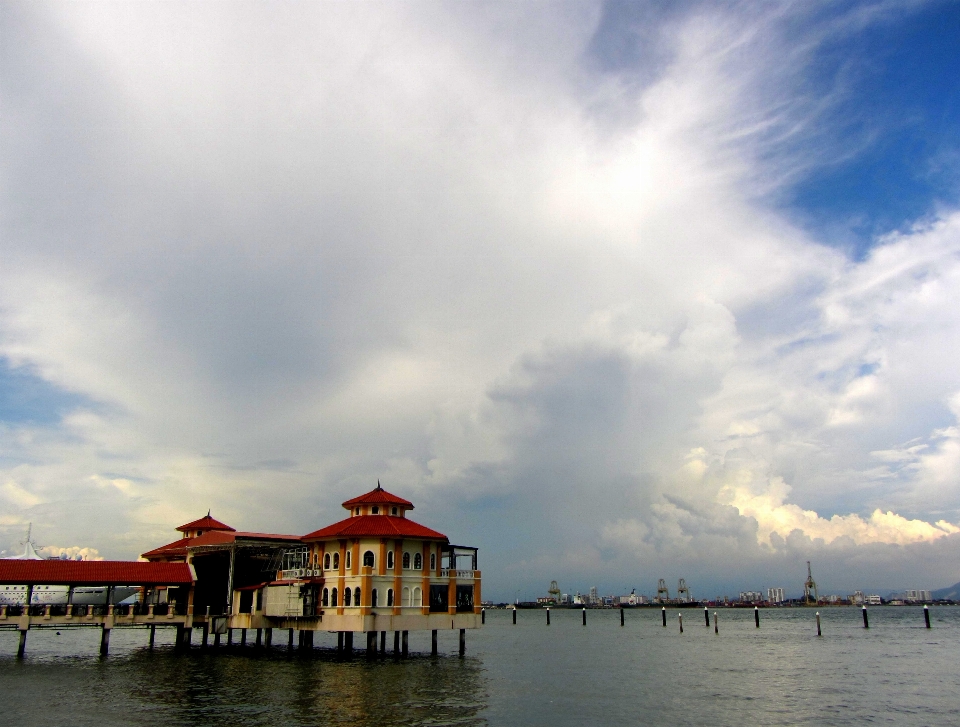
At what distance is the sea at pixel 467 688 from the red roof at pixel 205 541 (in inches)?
333

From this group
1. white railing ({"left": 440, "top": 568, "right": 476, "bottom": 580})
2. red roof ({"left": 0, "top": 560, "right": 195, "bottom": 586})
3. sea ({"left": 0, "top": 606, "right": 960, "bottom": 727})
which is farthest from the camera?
white railing ({"left": 440, "top": 568, "right": 476, "bottom": 580})

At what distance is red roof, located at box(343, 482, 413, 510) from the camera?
57.9 metres

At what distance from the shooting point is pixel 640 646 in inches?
3396

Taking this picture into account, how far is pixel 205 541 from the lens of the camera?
6291 centimetres

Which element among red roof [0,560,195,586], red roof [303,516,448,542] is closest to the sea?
red roof [0,560,195,586]

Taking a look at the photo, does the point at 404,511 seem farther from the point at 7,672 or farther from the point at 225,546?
the point at 7,672

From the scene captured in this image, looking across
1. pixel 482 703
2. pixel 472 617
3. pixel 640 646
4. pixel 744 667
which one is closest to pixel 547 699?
pixel 482 703

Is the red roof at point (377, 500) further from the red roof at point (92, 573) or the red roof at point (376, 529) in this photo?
the red roof at point (92, 573)

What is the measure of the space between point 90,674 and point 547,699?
29800 mm

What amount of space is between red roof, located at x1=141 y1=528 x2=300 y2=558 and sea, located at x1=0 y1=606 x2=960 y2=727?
8.47 metres

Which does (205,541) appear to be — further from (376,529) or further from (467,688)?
(467,688)

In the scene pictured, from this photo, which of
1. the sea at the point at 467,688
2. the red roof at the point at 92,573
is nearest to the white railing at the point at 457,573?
the sea at the point at 467,688

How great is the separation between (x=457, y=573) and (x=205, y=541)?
22452 mm

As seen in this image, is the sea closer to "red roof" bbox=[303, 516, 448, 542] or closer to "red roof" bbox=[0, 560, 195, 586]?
"red roof" bbox=[0, 560, 195, 586]
